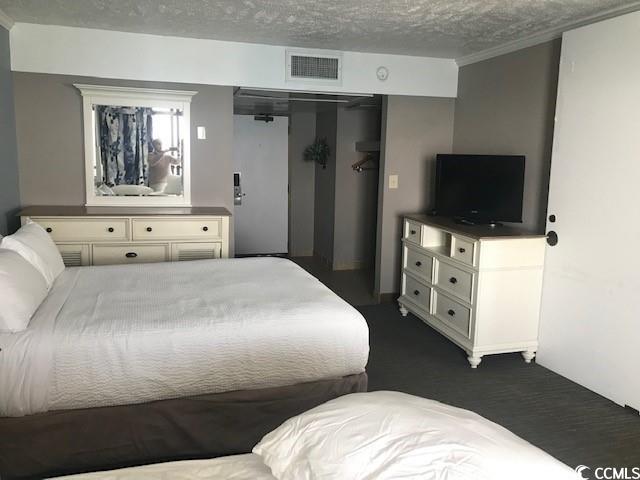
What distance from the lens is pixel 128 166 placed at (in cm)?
447

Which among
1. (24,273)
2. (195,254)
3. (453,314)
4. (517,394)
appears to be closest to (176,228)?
(195,254)

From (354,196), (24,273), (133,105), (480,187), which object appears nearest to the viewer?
(24,273)

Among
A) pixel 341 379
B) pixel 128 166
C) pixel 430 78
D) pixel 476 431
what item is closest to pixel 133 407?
pixel 341 379

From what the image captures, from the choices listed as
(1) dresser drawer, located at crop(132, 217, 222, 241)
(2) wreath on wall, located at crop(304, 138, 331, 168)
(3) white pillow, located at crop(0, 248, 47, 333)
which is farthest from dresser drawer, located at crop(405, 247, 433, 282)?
(3) white pillow, located at crop(0, 248, 47, 333)

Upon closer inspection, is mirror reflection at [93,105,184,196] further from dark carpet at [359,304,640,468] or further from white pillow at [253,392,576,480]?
white pillow at [253,392,576,480]

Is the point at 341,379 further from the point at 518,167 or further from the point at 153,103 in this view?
the point at 153,103

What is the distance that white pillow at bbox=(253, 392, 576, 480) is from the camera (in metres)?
1.11

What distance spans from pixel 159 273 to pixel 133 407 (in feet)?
3.67

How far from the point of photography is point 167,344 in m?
2.19

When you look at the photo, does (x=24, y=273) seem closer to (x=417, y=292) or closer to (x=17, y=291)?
(x=17, y=291)

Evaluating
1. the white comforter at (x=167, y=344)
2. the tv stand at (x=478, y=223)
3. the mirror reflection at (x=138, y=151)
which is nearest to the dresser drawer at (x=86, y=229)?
the mirror reflection at (x=138, y=151)

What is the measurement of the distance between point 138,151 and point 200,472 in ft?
11.8

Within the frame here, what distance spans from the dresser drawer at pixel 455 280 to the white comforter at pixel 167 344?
1.44 meters

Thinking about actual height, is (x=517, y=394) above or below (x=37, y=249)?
below
